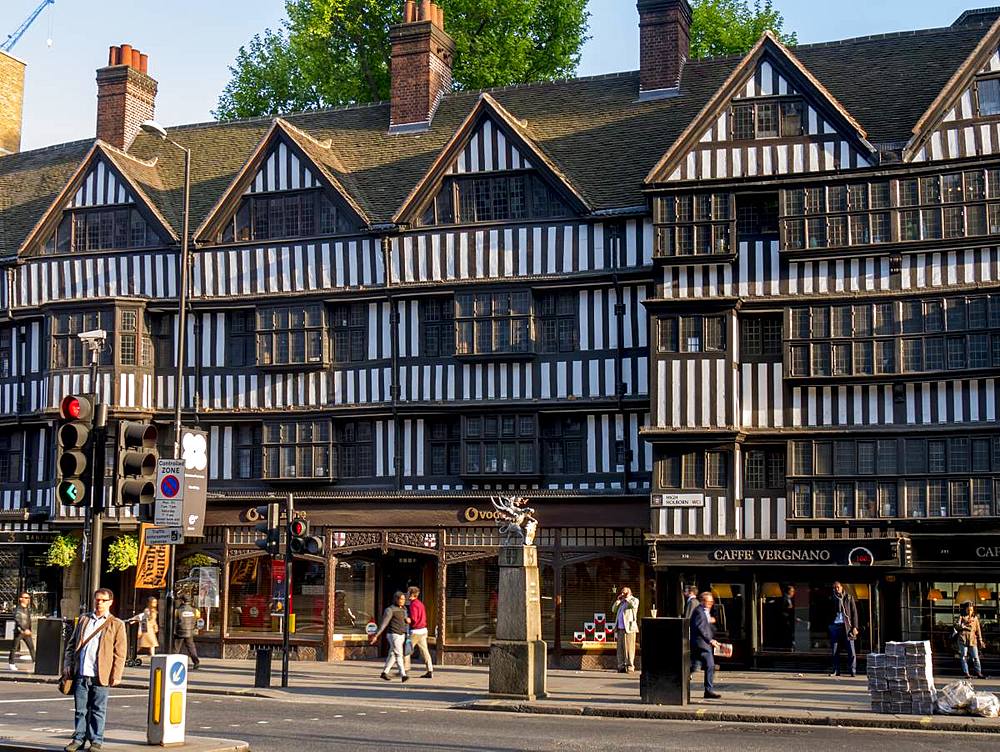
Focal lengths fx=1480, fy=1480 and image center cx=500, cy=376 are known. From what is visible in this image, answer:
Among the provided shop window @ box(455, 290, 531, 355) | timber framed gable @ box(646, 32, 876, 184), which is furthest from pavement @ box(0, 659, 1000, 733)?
timber framed gable @ box(646, 32, 876, 184)

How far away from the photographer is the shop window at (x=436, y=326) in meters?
32.9

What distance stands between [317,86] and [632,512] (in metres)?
21.2

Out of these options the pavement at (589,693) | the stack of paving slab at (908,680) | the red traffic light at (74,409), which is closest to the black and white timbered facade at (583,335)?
the pavement at (589,693)

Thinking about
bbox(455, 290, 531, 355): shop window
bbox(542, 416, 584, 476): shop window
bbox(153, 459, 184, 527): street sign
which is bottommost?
bbox(153, 459, 184, 527): street sign

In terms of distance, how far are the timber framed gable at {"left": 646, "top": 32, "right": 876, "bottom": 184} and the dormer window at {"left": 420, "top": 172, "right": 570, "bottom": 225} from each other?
9.56ft

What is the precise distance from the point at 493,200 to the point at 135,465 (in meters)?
18.2

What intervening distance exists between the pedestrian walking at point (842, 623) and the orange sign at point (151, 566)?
45.6 feet

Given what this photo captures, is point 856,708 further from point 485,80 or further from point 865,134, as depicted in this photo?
point 485,80

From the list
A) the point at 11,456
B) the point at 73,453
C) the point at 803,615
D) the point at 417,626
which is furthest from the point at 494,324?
the point at 73,453

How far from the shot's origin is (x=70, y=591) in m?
35.4

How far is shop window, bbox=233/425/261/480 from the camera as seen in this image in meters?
34.4

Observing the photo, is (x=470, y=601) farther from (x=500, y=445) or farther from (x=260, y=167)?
(x=260, y=167)

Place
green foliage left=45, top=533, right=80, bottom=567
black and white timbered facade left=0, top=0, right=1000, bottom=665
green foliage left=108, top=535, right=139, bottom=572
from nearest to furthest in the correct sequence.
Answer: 1. black and white timbered facade left=0, top=0, right=1000, bottom=665
2. green foliage left=108, top=535, right=139, bottom=572
3. green foliage left=45, top=533, right=80, bottom=567

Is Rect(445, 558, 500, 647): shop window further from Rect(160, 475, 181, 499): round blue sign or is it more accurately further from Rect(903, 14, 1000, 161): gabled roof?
Rect(160, 475, 181, 499): round blue sign
